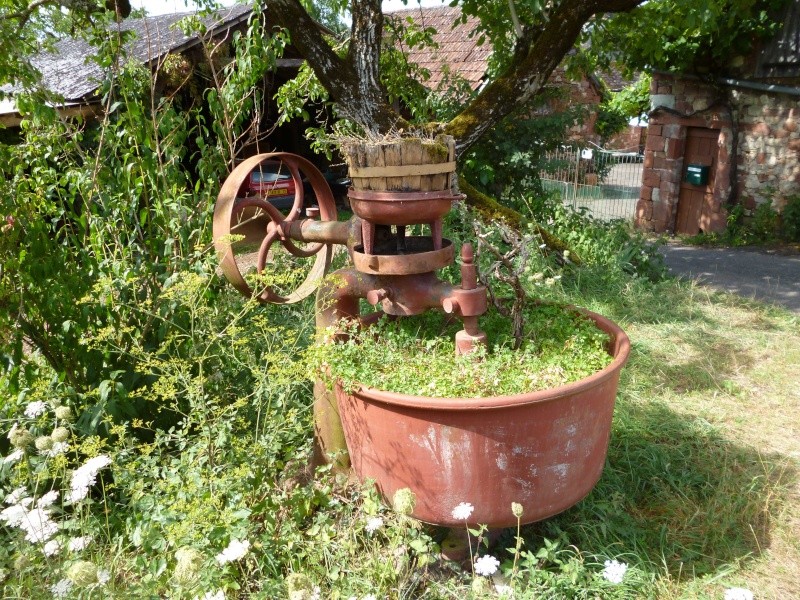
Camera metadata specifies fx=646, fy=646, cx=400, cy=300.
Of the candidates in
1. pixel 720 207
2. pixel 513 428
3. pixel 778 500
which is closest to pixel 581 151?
pixel 720 207

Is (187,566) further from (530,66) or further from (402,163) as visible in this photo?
(530,66)

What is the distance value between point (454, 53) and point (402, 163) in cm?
1203

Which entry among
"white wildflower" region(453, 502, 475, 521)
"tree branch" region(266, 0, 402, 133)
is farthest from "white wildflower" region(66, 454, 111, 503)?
"tree branch" region(266, 0, 402, 133)

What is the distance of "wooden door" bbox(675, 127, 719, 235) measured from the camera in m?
10.3

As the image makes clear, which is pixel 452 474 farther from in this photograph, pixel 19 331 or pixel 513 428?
pixel 19 331

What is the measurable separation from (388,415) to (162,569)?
0.93 metres

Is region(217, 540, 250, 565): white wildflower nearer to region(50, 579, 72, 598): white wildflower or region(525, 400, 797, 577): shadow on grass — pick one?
region(50, 579, 72, 598): white wildflower

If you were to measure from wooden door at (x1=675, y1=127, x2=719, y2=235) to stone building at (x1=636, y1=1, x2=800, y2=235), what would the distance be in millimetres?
16

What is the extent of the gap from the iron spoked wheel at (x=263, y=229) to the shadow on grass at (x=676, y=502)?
5.10 feet

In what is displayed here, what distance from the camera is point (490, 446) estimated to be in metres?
2.22

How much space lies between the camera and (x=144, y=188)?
3.42 metres

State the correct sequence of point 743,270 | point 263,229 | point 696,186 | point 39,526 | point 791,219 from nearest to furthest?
point 39,526
point 263,229
point 743,270
point 791,219
point 696,186

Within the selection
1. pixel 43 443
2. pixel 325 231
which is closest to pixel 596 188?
pixel 325 231

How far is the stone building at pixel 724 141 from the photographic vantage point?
9.05 m
